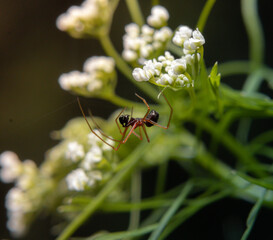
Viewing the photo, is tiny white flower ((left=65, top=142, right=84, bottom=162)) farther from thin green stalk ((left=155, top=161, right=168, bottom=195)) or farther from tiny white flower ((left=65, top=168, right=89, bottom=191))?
thin green stalk ((left=155, top=161, right=168, bottom=195))

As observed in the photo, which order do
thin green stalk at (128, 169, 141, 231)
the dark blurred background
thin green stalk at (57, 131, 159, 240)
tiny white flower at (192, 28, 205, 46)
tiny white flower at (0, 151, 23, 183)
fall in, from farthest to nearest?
the dark blurred background, tiny white flower at (0, 151, 23, 183), thin green stalk at (128, 169, 141, 231), thin green stalk at (57, 131, 159, 240), tiny white flower at (192, 28, 205, 46)

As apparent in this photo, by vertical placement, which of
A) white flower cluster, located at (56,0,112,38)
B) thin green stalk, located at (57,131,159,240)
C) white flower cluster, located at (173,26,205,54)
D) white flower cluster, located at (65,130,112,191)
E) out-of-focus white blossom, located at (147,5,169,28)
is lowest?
thin green stalk, located at (57,131,159,240)

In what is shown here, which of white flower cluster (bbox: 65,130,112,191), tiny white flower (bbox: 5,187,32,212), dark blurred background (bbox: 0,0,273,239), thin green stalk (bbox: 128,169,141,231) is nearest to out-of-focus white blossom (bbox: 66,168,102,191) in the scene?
white flower cluster (bbox: 65,130,112,191)

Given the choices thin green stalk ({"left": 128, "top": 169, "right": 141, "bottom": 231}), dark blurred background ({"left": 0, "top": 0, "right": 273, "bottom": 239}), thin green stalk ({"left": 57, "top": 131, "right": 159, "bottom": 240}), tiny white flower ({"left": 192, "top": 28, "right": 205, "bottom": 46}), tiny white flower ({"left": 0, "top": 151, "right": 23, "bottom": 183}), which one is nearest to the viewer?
tiny white flower ({"left": 192, "top": 28, "right": 205, "bottom": 46})

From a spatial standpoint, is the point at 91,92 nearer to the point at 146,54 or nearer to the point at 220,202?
the point at 146,54

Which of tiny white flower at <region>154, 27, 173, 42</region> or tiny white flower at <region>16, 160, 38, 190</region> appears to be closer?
tiny white flower at <region>154, 27, 173, 42</region>

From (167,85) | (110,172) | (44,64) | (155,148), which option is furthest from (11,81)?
(167,85)
